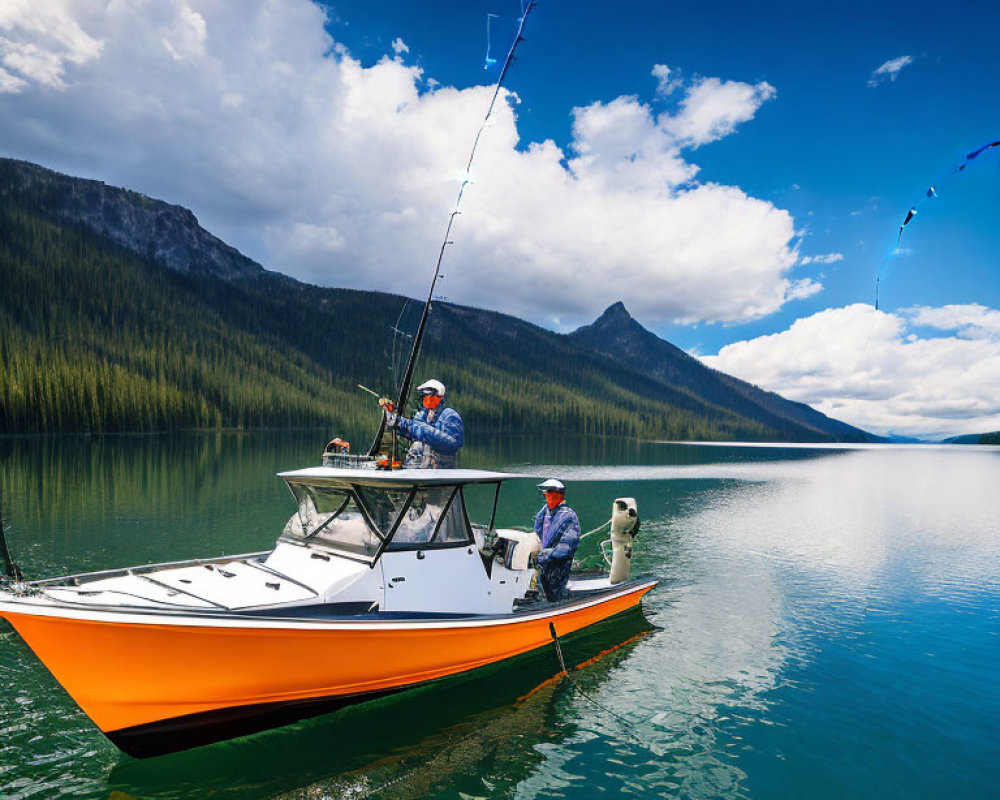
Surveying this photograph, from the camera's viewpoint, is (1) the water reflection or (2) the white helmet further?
(2) the white helmet

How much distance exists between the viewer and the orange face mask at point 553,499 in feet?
35.5

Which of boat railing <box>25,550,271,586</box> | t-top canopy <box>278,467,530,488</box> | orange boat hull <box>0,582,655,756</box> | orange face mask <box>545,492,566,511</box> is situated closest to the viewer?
orange boat hull <box>0,582,655,756</box>

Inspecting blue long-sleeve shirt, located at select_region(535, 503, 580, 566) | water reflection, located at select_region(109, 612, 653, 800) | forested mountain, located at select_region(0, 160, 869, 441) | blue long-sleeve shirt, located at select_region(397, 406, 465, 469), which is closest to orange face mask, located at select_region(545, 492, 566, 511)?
blue long-sleeve shirt, located at select_region(535, 503, 580, 566)

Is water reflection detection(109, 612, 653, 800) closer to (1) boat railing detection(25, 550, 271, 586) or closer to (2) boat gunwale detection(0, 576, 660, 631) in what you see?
(2) boat gunwale detection(0, 576, 660, 631)

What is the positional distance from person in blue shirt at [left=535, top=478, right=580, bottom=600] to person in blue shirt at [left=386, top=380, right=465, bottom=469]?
185cm

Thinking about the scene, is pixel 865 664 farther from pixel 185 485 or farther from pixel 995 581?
pixel 185 485

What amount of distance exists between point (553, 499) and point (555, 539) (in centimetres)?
72

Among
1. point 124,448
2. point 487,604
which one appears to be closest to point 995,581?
point 487,604

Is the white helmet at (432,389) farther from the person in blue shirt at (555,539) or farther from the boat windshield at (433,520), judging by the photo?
the person in blue shirt at (555,539)

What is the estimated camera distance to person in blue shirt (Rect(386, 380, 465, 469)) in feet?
30.0

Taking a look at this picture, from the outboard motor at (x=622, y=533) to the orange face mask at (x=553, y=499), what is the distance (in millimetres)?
2085

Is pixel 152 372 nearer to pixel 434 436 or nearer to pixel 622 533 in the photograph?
pixel 622 533

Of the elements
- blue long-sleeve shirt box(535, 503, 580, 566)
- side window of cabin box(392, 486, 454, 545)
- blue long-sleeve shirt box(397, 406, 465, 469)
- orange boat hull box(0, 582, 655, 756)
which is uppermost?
blue long-sleeve shirt box(397, 406, 465, 469)

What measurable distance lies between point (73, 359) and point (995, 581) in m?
114
